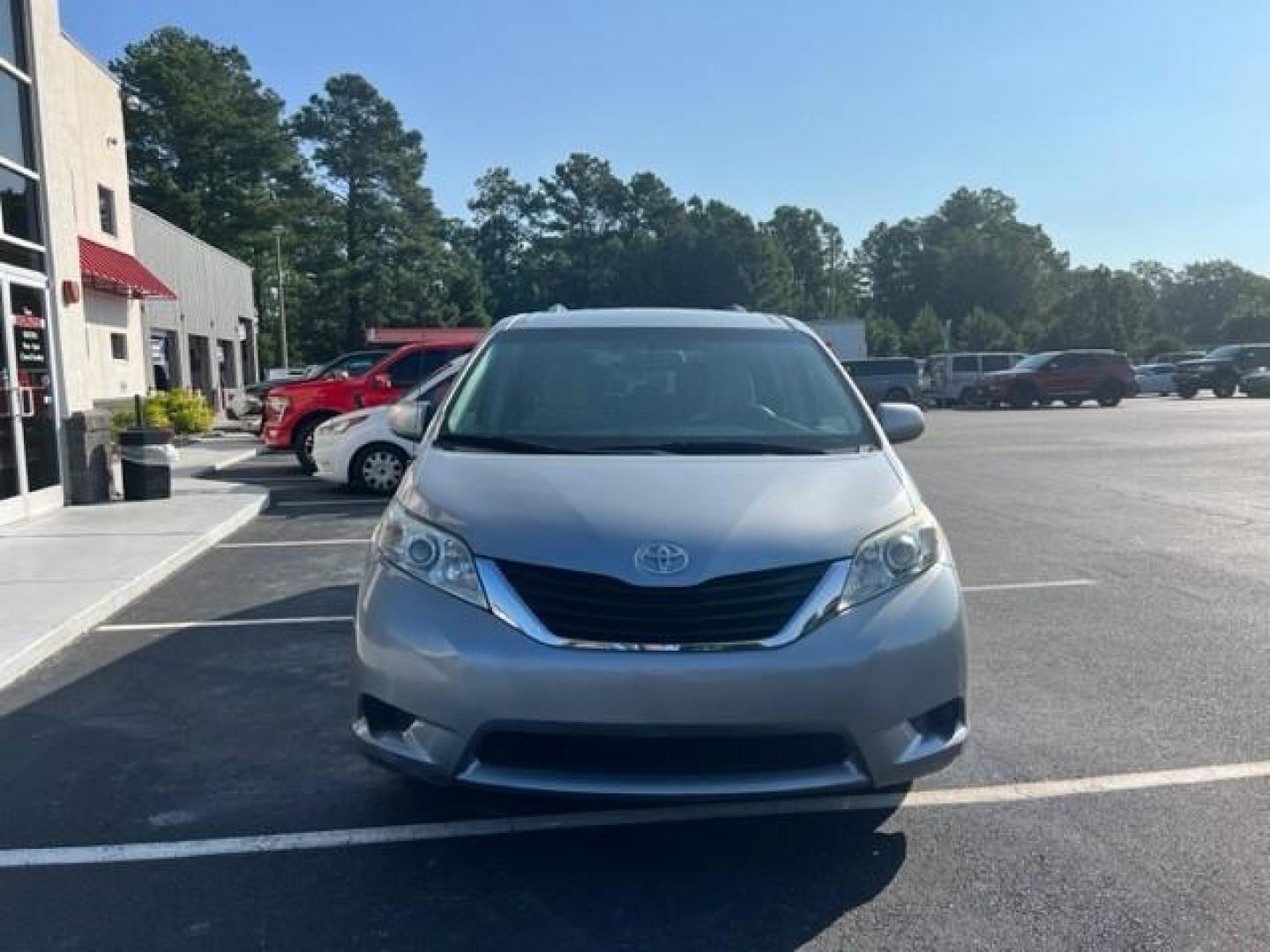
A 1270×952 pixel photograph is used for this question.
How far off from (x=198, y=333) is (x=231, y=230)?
26.5 metres

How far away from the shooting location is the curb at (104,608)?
5688mm

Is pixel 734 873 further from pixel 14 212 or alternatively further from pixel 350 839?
pixel 14 212

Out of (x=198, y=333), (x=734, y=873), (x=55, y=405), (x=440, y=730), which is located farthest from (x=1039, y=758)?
(x=198, y=333)

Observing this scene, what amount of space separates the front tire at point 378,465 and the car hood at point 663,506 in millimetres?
8955

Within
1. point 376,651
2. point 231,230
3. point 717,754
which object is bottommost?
point 717,754

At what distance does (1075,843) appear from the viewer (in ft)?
11.8

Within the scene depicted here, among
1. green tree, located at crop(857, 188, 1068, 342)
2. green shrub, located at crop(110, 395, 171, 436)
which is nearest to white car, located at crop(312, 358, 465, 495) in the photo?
green shrub, located at crop(110, 395, 171, 436)

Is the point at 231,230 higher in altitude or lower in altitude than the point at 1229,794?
higher

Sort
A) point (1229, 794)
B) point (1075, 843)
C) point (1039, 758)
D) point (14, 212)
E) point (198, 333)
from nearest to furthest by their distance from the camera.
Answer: point (1075, 843) < point (1229, 794) < point (1039, 758) < point (14, 212) < point (198, 333)

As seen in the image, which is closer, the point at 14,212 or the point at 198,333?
the point at 14,212

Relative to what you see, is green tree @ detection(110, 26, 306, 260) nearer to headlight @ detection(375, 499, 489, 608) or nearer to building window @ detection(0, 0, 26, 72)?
building window @ detection(0, 0, 26, 72)

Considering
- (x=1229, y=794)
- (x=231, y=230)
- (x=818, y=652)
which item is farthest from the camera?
(x=231, y=230)

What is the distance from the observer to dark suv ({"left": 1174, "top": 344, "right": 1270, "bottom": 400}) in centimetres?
3797

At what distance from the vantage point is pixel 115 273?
21562 millimetres
